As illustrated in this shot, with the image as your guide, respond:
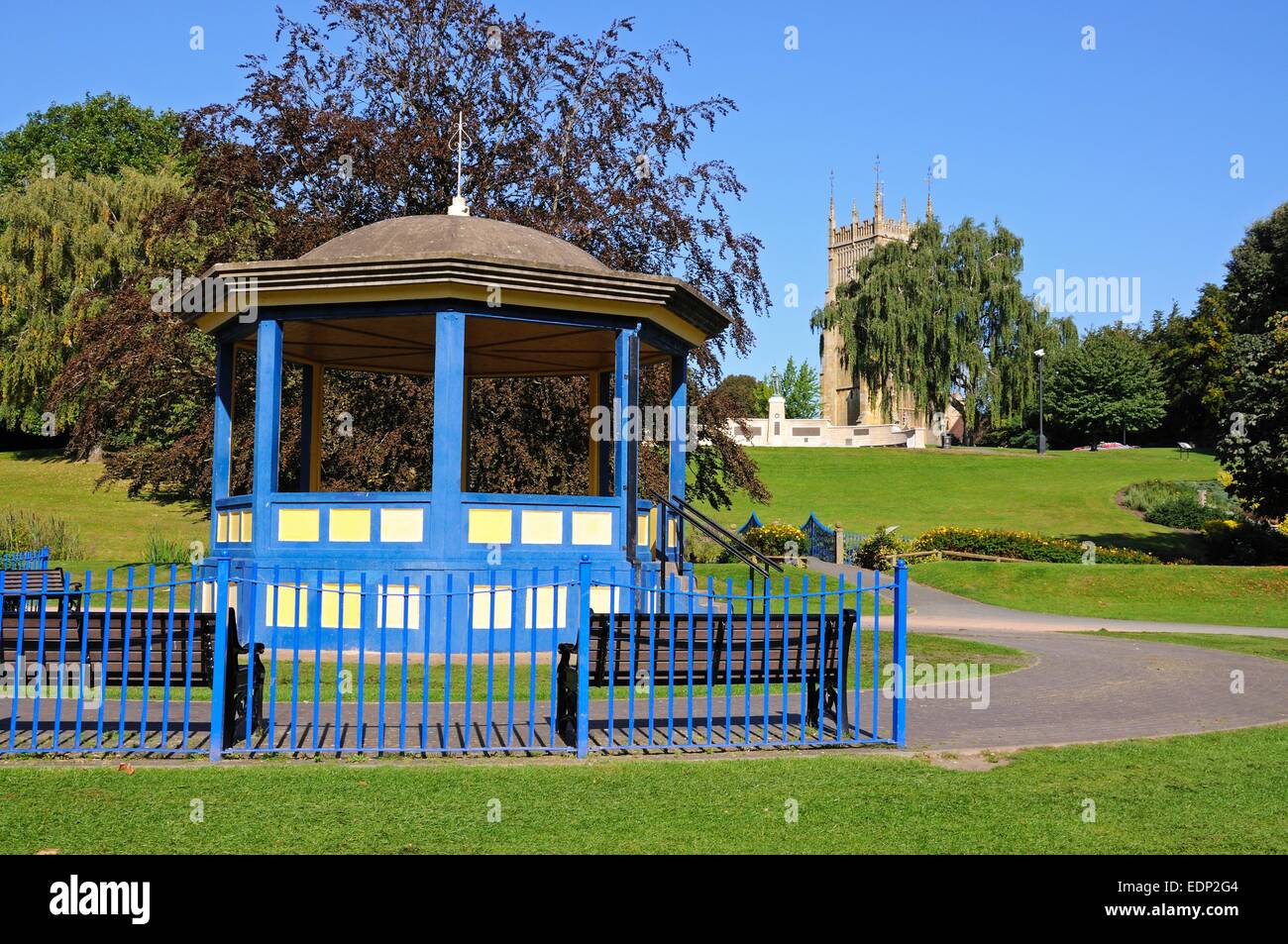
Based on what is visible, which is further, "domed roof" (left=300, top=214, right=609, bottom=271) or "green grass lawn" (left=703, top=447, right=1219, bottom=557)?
"green grass lawn" (left=703, top=447, right=1219, bottom=557)

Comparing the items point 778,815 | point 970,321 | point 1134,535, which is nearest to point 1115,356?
point 970,321

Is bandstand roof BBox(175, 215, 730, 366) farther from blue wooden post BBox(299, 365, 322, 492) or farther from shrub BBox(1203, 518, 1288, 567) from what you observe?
shrub BBox(1203, 518, 1288, 567)

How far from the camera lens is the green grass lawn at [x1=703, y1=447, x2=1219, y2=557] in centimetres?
4447

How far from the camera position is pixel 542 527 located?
48.1 ft

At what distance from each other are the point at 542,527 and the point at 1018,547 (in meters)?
21.6

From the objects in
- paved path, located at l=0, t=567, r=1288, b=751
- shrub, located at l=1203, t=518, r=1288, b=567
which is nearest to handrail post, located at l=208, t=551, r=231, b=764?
paved path, located at l=0, t=567, r=1288, b=751

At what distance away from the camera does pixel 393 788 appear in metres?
7.11

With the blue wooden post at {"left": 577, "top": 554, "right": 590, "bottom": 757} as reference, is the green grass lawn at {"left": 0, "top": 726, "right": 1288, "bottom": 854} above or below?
below

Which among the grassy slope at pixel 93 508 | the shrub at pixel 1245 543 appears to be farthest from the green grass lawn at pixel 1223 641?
the grassy slope at pixel 93 508

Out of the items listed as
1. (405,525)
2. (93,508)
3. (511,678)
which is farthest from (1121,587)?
(93,508)

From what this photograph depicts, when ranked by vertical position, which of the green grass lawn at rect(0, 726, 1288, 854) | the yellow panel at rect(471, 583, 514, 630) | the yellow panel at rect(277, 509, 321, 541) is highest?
the yellow panel at rect(277, 509, 321, 541)

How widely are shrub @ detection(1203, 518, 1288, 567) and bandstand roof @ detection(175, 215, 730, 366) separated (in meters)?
25.2

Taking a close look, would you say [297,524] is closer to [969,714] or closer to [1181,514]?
[969,714]
